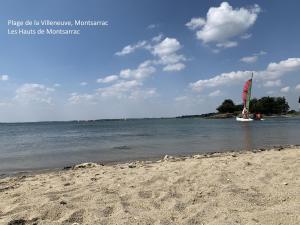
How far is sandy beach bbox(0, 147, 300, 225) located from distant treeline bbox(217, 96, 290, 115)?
504ft

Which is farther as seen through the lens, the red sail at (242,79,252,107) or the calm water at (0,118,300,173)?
the red sail at (242,79,252,107)

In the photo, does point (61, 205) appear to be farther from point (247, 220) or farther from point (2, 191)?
point (247, 220)

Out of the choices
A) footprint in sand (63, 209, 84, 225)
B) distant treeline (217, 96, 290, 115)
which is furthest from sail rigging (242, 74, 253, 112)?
distant treeline (217, 96, 290, 115)

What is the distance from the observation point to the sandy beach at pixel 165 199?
4.87 metres

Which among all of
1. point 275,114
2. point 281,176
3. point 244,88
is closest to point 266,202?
point 281,176

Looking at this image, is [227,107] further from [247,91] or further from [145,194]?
[145,194]

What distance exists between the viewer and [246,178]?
289 inches

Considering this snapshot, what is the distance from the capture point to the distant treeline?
154250 mm

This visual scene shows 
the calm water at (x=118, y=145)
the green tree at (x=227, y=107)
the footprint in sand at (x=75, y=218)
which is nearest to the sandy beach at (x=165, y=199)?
the footprint in sand at (x=75, y=218)

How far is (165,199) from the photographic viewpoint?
231 inches

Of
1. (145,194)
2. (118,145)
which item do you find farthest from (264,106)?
(145,194)

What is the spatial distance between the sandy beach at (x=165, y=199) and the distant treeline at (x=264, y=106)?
153694 millimetres

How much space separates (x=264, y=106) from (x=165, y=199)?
159 meters

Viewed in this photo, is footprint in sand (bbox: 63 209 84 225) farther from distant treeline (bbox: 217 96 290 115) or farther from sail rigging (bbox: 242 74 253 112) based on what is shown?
distant treeline (bbox: 217 96 290 115)
